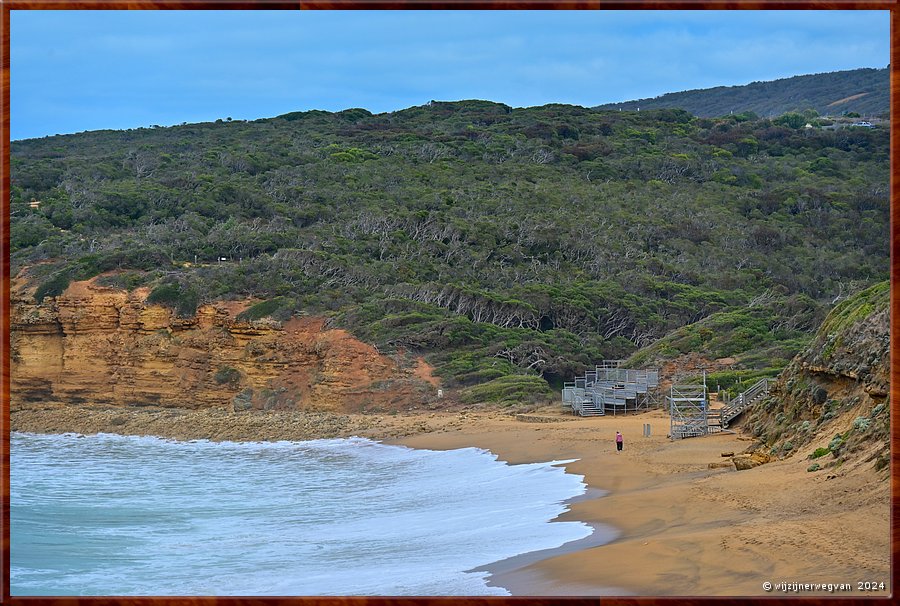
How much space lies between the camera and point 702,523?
495 inches

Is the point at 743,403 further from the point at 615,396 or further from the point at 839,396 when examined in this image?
the point at 615,396

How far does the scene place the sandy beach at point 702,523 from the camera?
30.6 feet

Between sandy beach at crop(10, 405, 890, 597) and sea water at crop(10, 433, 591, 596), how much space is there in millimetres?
761

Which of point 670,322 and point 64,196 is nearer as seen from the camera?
point 670,322

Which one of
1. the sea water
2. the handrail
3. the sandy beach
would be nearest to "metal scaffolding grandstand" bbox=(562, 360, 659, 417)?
the sandy beach

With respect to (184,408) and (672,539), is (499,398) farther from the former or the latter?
(672,539)

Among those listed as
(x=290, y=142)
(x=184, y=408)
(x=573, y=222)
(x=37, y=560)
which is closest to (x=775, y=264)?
(x=573, y=222)

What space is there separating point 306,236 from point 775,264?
24.7 metres

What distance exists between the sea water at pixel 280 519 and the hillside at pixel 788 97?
100569 millimetres

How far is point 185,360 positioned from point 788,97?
374ft

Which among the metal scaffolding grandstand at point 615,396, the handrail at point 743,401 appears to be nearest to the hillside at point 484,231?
the metal scaffolding grandstand at point 615,396

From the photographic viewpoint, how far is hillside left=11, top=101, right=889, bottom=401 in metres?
39.6

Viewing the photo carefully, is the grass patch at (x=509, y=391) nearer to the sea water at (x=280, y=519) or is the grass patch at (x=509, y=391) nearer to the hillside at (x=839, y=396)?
the sea water at (x=280, y=519)

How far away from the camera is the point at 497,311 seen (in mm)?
43250
